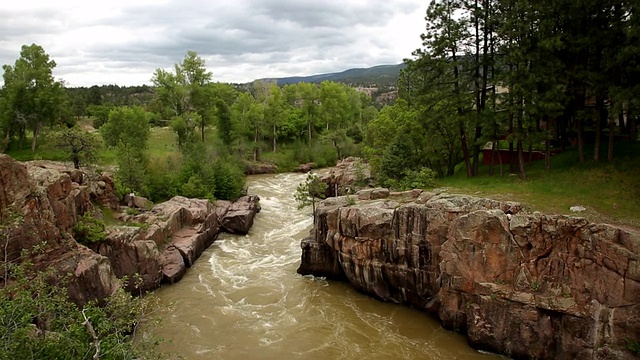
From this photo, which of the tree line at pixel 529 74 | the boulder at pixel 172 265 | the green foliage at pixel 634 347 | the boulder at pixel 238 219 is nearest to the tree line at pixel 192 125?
the boulder at pixel 238 219

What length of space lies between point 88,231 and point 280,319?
10.9 m

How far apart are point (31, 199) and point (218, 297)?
32.9 ft

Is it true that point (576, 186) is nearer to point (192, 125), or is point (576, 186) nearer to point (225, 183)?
point (225, 183)

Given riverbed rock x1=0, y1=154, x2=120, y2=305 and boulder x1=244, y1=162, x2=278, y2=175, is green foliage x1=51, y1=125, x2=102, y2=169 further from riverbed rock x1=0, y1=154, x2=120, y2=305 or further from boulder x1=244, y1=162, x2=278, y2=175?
boulder x1=244, y1=162, x2=278, y2=175

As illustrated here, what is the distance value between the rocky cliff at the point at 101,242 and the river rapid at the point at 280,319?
1.80 m

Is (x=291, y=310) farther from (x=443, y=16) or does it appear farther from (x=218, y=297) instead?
(x=443, y=16)

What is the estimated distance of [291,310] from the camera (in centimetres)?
2147

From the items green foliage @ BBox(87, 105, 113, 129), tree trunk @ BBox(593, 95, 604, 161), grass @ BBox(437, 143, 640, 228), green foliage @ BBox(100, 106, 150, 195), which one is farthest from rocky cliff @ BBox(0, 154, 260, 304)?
green foliage @ BBox(87, 105, 113, 129)

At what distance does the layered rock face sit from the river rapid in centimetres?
116

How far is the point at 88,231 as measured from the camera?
21.9m

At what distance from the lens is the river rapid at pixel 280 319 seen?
17.9 meters

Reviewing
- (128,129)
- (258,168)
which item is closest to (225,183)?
(128,129)

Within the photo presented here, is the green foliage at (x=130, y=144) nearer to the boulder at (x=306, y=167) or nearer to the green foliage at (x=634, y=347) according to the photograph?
the boulder at (x=306, y=167)

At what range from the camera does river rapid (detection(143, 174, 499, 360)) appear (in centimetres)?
1791
